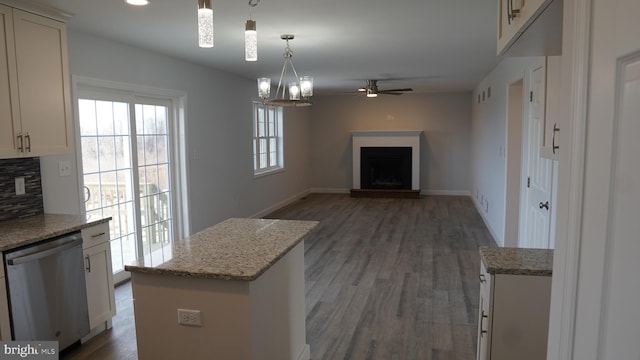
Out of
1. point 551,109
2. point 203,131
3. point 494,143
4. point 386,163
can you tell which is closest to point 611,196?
point 551,109

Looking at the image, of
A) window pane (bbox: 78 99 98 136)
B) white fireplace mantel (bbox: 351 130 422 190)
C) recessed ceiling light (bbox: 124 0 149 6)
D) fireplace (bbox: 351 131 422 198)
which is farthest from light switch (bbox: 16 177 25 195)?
white fireplace mantel (bbox: 351 130 422 190)

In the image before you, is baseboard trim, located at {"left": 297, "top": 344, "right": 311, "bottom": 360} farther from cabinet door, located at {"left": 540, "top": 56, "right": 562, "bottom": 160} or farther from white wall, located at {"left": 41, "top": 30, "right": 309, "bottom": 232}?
white wall, located at {"left": 41, "top": 30, "right": 309, "bottom": 232}

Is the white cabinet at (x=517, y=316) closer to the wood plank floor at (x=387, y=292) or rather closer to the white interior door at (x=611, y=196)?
the wood plank floor at (x=387, y=292)

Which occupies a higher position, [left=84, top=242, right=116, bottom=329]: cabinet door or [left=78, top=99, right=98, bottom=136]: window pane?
[left=78, top=99, right=98, bottom=136]: window pane

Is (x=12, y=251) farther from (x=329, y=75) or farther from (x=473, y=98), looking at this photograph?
(x=473, y=98)

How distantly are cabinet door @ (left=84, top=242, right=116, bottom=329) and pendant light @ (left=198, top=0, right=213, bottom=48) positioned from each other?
78.4 inches

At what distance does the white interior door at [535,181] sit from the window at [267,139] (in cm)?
447

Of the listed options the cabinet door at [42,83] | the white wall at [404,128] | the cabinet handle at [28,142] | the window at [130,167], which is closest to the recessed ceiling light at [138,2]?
the cabinet door at [42,83]

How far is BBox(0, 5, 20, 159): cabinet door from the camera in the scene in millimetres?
2746

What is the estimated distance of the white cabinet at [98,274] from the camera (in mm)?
3061

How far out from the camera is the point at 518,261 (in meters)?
2.07

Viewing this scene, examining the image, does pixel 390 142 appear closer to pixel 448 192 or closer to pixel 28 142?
pixel 448 192

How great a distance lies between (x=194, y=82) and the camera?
540 centimetres

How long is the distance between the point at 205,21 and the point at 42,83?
1.92 metres
